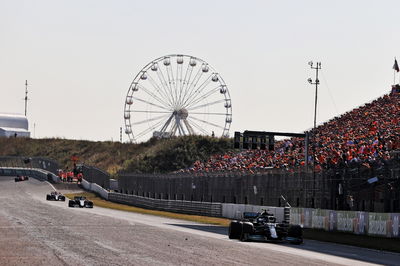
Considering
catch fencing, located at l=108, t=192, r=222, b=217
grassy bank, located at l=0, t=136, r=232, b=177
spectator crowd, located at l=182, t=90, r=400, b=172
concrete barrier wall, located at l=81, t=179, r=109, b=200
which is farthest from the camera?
grassy bank, located at l=0, t=136, r=232, b=177

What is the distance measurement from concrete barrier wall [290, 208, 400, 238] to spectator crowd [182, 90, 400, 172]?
6.83 feet

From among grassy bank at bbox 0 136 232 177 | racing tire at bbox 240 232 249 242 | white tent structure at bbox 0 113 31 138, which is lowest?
racing tire at bbox 240 232 249 242

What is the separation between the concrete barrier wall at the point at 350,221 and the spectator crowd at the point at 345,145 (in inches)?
82.0

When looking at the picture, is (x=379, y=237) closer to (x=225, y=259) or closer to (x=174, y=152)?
(x=225, y=259)

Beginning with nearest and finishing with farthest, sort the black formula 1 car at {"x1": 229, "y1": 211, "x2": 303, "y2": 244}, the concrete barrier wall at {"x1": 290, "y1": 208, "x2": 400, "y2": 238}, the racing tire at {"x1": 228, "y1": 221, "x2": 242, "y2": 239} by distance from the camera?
the concrete barrier wall at {"x1": 290, "y1": 208, "x2": 400, "y2": 238}, the black formula 1 car at {"x1": 229, "y1": 211, "x2": 303, "y2": 244}, the racing tire at {"x1": 228, "y1": 221, "x2": 242, "y2": 239}

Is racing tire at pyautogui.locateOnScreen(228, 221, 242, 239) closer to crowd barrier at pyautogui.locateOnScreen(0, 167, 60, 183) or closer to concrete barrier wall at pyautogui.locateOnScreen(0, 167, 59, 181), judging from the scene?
crowd barrier at pyautogui.locateOnScreen(0, 167, 60, 183)

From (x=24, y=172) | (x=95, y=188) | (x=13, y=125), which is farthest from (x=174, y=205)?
(x=13, y=125)

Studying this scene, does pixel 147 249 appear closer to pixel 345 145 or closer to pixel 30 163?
pixel 345 145

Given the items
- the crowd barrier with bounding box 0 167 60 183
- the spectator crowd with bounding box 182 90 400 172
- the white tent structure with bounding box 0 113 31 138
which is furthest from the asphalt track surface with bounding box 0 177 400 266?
the white tent structure with bounding box 0 113 31 138

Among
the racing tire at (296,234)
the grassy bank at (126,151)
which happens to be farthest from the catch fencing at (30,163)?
the racing tire at (296,234)

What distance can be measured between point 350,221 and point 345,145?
53.1 ft

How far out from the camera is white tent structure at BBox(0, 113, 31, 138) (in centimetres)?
17088

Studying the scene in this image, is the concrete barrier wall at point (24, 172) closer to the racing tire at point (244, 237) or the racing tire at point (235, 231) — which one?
the racing tire at point (235, 231)

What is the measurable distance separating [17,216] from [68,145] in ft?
358
